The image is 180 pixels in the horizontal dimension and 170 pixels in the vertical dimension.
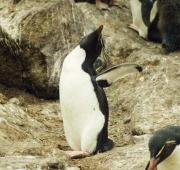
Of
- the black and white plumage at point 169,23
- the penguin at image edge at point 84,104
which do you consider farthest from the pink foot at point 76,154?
the black and white plumage at point 169,23

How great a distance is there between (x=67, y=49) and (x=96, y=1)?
2763mm

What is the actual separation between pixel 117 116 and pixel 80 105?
68.5 inches

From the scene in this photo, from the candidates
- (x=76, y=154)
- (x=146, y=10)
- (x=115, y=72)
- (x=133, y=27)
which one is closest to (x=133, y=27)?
(x=133, y=27)

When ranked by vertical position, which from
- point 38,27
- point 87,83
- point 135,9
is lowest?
point 135,9

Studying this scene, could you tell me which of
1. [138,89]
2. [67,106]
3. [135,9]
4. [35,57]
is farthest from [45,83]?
[135,9]

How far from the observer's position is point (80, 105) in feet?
25.5

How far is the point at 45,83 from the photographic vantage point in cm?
1014

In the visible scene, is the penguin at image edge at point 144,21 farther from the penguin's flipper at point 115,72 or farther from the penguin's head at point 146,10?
the penguin's flipper at point 115,72

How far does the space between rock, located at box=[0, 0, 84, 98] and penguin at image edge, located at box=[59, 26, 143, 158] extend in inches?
86.5

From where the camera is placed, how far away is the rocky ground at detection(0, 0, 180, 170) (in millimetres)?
6949

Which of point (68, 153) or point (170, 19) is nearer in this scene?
point (68, 153)

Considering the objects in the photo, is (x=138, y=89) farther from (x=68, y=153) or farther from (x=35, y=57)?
(x=68, y=153)

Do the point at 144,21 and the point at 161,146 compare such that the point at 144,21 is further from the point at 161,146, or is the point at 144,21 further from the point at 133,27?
the point at 161,146

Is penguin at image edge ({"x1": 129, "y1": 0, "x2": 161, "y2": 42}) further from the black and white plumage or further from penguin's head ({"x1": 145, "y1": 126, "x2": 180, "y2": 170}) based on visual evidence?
penguin's head ({"x1": 145, "y1": 126, "x2": 180, "y2": 170})
